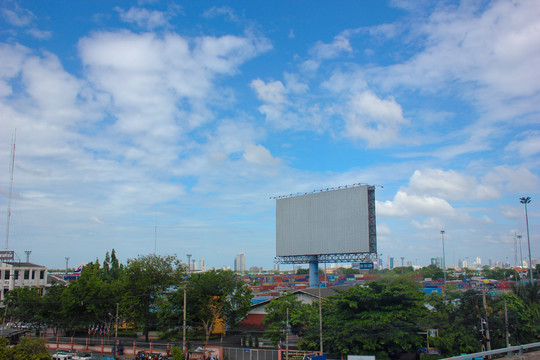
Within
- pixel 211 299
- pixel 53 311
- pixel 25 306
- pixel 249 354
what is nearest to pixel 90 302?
pixel 53 311

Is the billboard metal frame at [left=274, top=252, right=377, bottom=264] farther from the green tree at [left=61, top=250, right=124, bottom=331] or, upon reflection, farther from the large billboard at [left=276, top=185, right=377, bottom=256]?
the green tree at [left=61, top=250, right=124, bottom=331]

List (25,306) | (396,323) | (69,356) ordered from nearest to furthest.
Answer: (396,323), (69,356), (25,306)

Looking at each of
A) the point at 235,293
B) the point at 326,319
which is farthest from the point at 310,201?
the point at 326,319

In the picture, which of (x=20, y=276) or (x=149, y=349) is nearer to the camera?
(x=149, y=349)

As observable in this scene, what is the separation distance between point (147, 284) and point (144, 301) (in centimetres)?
192

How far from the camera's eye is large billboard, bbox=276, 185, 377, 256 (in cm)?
6575

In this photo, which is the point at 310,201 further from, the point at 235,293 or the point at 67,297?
the point at 67,297

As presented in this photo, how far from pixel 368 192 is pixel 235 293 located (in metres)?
29.9

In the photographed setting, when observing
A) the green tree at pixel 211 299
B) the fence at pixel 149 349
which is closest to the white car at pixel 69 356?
the fence at pixel 149 349

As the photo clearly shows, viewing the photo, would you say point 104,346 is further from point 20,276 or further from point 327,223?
point 20,276

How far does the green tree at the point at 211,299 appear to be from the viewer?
44.0 m

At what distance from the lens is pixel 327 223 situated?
70438mm

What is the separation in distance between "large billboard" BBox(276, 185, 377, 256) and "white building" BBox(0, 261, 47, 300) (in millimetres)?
43665

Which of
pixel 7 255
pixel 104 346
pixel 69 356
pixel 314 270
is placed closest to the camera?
pixel 69 356
